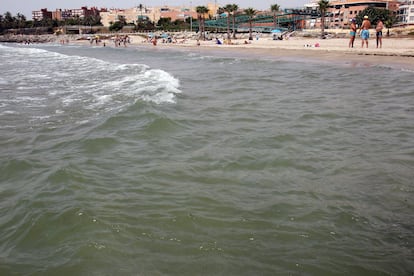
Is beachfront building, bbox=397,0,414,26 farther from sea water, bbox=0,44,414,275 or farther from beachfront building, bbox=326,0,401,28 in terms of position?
sea water, bbox=0,44,414,275

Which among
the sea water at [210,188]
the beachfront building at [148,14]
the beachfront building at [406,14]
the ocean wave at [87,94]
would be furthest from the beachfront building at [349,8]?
the sea water at [210,188]

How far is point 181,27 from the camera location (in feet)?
377

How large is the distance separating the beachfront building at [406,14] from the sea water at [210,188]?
73.7 metres

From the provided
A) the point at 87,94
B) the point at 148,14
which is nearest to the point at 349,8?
the point at 87,94

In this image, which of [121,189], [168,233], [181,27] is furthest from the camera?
[181,27]

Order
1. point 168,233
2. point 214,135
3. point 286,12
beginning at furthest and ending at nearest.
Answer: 1. point 286,12
2. point 214,135
3. point 168,233

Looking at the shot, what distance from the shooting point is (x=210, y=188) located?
19.1 feet

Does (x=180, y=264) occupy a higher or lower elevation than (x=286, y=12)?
lower

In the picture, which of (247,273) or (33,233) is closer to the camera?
(247,273)

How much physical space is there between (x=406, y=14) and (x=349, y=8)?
13.6 meters

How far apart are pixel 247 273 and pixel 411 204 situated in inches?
108

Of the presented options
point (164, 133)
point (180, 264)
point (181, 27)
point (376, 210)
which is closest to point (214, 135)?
point (164, 133)

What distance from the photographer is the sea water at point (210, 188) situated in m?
4.05

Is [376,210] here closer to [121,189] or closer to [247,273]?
[247,273]
